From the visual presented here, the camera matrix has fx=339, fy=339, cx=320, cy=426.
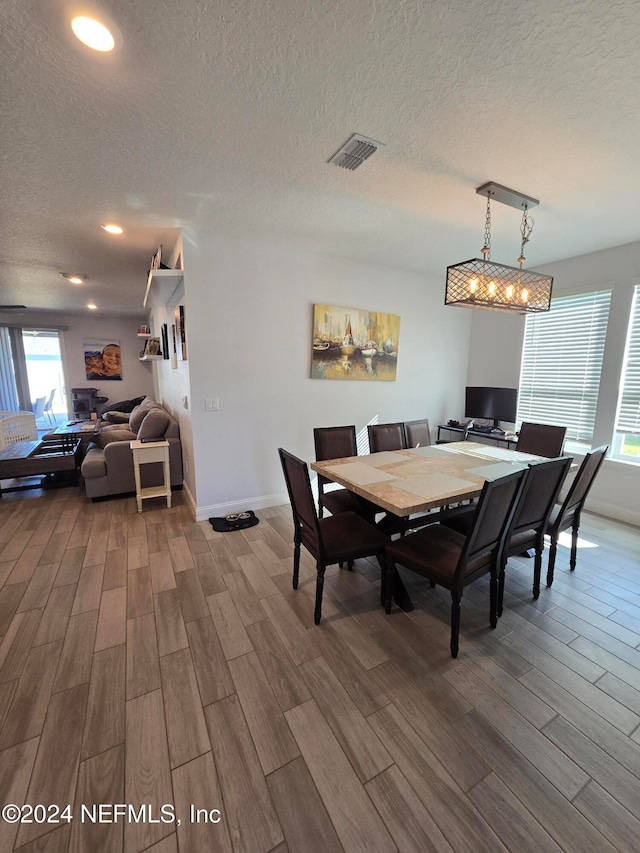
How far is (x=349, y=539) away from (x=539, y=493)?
1.19 metres

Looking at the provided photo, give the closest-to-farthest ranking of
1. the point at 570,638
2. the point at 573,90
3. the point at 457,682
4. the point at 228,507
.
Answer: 1. the point at 573,90
2. the point at 457,682
3. the point at 570,638
4. the point at 228,507

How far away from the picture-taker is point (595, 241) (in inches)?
128

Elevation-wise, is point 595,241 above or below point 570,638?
above

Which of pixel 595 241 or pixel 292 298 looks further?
pixel 292 298

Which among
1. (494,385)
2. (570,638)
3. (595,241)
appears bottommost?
(570,638)

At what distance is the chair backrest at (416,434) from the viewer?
138 inches

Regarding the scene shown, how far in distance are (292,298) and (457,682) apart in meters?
3.33

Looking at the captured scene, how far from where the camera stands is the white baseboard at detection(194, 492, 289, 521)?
3.35 m

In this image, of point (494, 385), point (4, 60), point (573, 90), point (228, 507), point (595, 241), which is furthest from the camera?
point (494, 385)

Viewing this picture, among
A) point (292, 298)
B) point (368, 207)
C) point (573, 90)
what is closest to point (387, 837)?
point (573, 90)

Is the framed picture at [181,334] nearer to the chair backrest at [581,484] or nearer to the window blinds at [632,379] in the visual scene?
the chair backrest at [581,484]

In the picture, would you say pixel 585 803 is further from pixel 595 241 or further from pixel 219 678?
pixel 595 241

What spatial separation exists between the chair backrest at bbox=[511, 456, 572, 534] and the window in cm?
209

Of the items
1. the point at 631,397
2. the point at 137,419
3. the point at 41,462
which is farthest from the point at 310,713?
the point at 137,419
